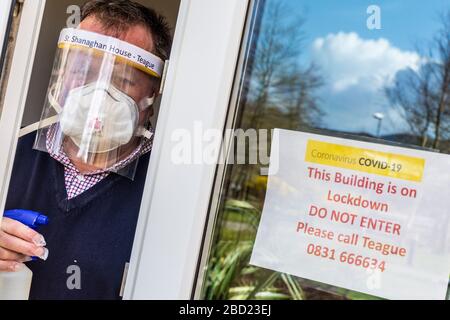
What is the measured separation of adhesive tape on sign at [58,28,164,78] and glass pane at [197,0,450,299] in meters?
0.29

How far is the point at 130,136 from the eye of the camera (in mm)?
1487

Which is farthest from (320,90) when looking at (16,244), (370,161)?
(16,244)

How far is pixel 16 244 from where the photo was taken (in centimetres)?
142

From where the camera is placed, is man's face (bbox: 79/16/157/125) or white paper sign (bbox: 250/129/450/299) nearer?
white paper sign (bbox: 250/129/450/299)

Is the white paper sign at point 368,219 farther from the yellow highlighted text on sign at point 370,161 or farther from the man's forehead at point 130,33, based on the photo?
the man's forehead at point 130,33

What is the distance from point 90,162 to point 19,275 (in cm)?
39

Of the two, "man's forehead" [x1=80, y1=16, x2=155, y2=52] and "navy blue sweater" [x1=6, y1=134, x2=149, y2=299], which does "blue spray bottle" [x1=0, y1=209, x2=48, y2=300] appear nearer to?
"navy blue sweater" [x1=6, y1=134, x2=149, y2=299]

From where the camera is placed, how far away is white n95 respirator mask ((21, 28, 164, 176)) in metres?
1.44

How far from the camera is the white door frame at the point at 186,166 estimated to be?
4.20ft

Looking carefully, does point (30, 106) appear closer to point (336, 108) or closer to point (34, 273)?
point (34, 273)

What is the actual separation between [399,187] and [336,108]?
475 millimetres

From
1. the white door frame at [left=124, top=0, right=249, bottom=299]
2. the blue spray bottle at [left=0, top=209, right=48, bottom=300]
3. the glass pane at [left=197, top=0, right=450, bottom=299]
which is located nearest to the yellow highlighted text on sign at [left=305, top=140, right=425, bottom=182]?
Result: the glass pane at [left=197, top=0, right=450, bottom=299]

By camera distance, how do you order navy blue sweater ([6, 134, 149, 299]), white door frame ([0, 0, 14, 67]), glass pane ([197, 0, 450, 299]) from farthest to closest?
navy blue sweater ([6, 134, 149, 299]) < glass pane ([197, 0, 450, 299]) < white door frame ([0, 0, 14, 67])

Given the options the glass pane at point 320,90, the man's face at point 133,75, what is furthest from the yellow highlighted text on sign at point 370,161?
the man's face at point 133,75
